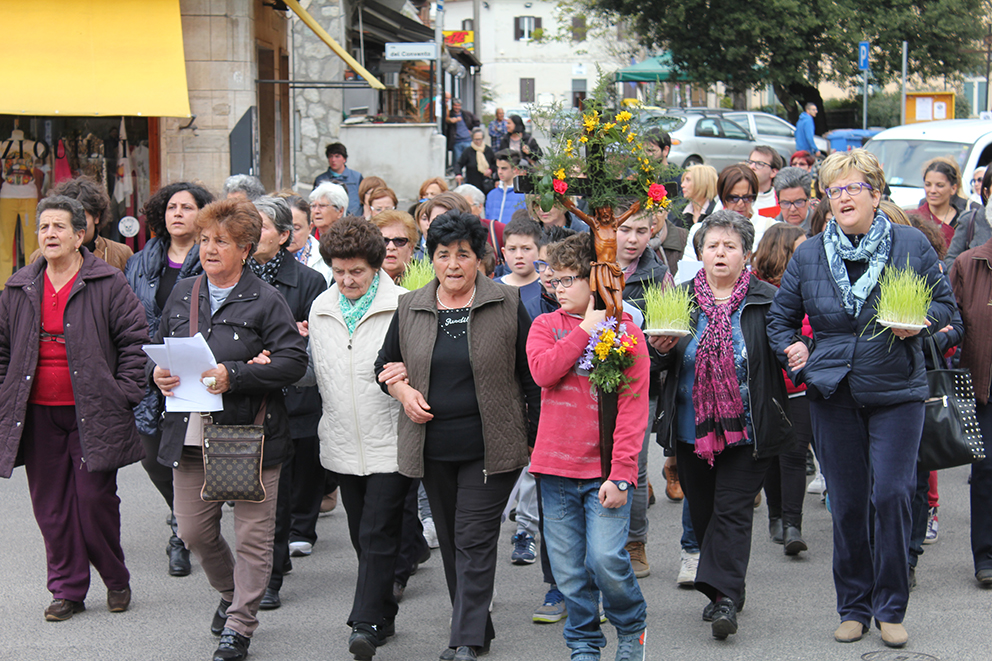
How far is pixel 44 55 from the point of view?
37.4ft

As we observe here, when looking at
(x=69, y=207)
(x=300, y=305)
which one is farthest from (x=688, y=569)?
(x=69, y=207)

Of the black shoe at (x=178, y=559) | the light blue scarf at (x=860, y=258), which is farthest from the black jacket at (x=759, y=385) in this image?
the black shoe at (x=178, y=559)

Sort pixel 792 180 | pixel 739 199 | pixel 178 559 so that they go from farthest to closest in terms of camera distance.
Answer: pixel 792 180
pixel 739 199
pixel 178 559

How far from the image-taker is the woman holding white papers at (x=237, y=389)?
16.0 ft

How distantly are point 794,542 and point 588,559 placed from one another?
7.63 ft

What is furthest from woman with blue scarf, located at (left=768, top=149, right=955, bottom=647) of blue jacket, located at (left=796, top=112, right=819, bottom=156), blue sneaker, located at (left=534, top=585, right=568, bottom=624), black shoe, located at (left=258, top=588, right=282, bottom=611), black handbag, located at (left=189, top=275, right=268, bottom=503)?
blue jacket, located at (left=796, top=112, right=819, bottom=156)

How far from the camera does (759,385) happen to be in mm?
5059

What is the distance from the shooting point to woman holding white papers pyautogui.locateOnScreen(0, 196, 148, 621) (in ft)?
17.5

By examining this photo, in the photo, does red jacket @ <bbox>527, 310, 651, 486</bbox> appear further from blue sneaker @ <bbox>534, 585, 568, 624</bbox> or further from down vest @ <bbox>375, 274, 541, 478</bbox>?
blue sneaker @ <bbox>534, 585, 568, 624</bbox>

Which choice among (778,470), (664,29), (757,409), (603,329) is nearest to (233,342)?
(603,329)

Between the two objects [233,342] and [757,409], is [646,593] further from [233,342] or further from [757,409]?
[233,342]

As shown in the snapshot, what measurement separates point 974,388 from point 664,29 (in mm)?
31395

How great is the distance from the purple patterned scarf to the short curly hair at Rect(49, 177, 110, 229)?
3373mm

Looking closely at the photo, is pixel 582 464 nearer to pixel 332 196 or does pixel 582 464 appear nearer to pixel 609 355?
pixel 609 355
